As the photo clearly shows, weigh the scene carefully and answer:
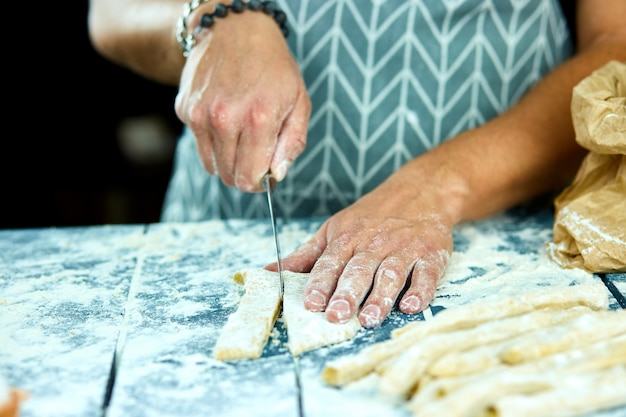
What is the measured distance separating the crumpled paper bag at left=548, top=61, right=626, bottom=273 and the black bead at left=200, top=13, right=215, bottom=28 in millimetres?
724

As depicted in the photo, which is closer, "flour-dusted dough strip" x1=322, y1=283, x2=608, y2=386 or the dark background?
"flour-dusted dough strip" x1=322, y1=283, x2=608, y2=386

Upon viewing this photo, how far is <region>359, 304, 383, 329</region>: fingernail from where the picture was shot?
1.13m

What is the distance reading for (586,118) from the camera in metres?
1.33

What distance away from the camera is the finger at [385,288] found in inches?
44.9

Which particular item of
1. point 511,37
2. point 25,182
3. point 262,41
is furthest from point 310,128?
point 25,182

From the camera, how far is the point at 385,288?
47.1 inches

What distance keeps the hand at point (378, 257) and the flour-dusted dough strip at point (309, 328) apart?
0.05 ft

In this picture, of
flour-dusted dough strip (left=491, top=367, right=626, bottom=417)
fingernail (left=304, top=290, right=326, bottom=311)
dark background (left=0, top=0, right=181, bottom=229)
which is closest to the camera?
flour-dusted dough strip (left=491, top=367, right=626, bottom=417)

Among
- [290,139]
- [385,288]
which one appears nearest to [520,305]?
[385,288]

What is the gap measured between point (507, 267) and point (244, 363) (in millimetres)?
581

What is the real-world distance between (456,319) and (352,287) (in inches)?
7.6

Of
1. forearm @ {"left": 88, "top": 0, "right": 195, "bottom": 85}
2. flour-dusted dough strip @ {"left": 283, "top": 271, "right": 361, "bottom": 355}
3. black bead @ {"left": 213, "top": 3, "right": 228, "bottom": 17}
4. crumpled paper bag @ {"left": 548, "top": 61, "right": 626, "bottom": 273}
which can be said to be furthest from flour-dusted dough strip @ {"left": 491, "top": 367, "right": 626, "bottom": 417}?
forearm @ {"left": 88, "top": 0, "right": 195, "bottom": 85}

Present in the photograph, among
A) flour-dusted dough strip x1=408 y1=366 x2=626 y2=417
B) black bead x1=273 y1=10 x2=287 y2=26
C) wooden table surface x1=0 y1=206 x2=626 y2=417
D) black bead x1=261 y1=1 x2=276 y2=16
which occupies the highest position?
black bead x1=261 y1=1 x2=276 y2=16

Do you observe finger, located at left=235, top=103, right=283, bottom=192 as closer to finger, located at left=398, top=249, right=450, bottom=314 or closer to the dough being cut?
the dough being cut
